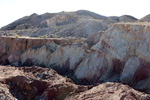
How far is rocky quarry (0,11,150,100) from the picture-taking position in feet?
33.3

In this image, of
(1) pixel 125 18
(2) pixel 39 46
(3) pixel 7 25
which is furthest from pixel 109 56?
(3) pixel 7 25

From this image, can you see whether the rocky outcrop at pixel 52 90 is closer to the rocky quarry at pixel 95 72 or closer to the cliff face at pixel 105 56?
the rocky quarry at pixel 95 72

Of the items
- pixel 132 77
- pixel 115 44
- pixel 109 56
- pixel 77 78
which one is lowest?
pixel 77 78

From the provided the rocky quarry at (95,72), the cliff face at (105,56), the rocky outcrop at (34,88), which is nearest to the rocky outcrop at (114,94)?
the rocky quarry at (95,72)

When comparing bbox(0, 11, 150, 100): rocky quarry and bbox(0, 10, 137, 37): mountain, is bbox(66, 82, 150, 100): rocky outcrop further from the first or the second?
bbox(0, 10, 137, 37): mountain

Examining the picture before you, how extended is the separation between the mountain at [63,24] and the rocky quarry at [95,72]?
978 cm

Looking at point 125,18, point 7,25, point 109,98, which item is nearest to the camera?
point 109,98

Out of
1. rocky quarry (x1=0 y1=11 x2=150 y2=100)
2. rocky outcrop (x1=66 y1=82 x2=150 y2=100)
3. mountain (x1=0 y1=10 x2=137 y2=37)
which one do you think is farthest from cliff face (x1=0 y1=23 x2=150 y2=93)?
mountain (x1=0 y1=10 x2=137 y2=37)

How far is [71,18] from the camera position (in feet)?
142

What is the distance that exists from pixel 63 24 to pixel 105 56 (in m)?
27.1

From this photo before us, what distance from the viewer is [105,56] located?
14.8 m

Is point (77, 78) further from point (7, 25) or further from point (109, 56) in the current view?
point (7, 25)

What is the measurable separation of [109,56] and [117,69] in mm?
1184

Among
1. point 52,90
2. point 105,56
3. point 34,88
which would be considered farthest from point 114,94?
point 105,56
